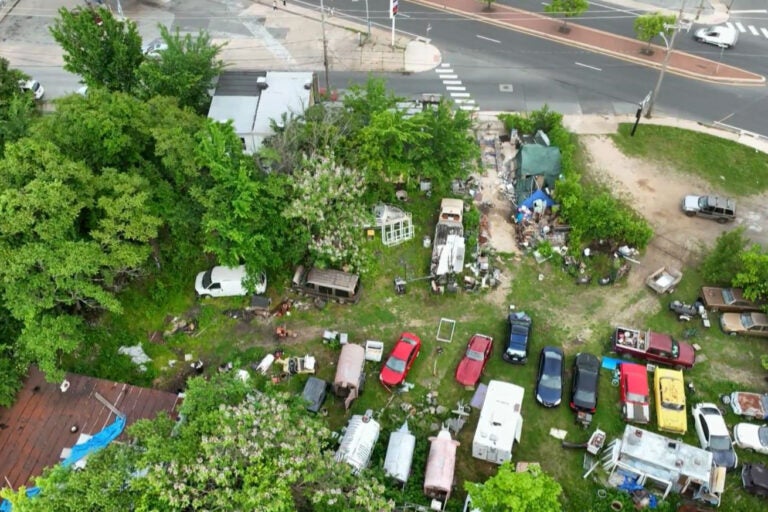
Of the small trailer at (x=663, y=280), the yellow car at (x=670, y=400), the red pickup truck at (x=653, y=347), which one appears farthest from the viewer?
the small trailer at (x=663, y=280)

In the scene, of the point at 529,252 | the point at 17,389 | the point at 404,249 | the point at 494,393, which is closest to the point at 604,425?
the point at 494,393

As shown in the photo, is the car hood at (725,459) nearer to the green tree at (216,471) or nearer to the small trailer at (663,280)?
the small trailer at (663,280)

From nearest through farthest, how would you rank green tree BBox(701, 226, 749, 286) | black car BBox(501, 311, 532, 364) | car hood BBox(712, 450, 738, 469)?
car hood BBox(712, 450, 738, 469), black car BBox(501, 311, 532, 364), green tree BBox(701, 226, 749, 286)

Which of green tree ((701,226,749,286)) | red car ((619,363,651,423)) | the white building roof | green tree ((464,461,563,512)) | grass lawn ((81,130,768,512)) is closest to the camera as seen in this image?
green tree ((464,461,563,512))

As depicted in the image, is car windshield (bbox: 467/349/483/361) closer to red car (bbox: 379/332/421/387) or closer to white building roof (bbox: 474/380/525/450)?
white building roof (bbox: 474/380/525/450)

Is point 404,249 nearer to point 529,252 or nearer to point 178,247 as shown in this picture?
point 529,252

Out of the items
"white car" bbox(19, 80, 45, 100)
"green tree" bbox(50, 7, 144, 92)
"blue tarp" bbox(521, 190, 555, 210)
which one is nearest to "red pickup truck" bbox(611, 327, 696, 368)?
"blue tarp" bbox(521, 190, 555, 210)

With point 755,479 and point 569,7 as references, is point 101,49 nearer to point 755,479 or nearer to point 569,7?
point 569,7

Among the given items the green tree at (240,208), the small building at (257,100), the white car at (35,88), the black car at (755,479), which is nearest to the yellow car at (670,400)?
the black car at (755,479)
